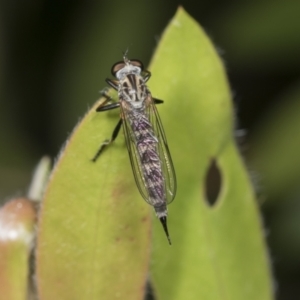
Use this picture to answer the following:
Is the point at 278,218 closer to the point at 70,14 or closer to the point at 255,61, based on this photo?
the point at 255,61

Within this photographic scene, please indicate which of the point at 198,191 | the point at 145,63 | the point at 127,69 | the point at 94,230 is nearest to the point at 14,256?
the point at 94,230

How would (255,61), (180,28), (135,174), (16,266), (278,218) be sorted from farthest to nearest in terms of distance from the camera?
1. (255,61)
2. (278,218)
3. (180,28)
4. (135,174)
5. (16,266)

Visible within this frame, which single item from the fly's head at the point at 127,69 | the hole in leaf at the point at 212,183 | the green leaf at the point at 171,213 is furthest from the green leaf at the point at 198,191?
the hole in leaf at the point at 212,183

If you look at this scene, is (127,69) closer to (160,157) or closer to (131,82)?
(131,82)

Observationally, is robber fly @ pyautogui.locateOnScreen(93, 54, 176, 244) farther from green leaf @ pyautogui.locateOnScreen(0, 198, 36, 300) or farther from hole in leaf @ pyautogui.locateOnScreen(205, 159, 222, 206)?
hole in leaf @ pyautogui.locateOnScreen(205, 159, 222, 206)

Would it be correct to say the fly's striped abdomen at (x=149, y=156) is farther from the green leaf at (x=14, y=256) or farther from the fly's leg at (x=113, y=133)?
the green leaf at (x=14, y=256)

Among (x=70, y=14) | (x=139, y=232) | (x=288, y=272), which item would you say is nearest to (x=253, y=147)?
(x=288, y=272)

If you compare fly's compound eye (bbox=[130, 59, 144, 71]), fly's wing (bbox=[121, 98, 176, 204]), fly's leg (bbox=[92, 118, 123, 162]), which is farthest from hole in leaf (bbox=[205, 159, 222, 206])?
fly's leg (bbox=[92, 118, 123, 162])
